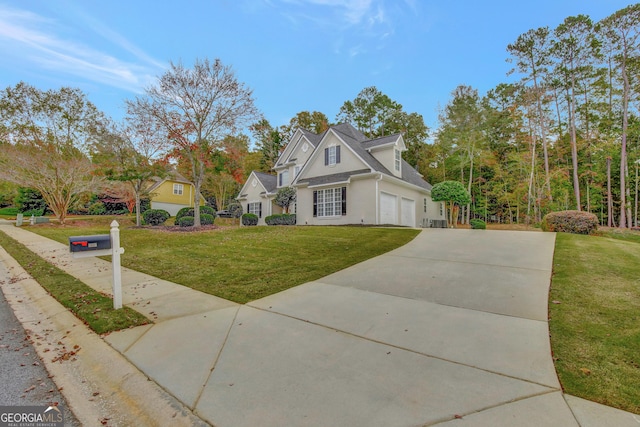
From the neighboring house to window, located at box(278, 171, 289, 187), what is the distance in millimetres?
11844

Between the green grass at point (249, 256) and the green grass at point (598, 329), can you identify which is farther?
the green grass at point (249, 256)

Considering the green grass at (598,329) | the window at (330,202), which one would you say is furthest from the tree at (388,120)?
the green grass at (598,329)

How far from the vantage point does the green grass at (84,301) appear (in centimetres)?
376

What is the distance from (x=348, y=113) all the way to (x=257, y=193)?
61.6 ft

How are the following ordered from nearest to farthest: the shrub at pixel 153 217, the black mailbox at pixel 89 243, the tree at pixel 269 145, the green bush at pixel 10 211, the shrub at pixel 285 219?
1. the black mailbox at pixel 89 243
2. the shrub at pixel 153 217
3. the shrub at pixel 285 219
4. the green bush at pixel 10 211
5. the tree at pixel 269 145

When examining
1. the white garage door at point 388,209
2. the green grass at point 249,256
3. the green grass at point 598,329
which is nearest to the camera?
the green grass at point 598,329

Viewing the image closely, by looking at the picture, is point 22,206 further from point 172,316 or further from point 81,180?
point 172,316

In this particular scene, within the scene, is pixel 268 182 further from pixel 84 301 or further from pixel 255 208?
pixel 84 301

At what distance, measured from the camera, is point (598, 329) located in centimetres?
328

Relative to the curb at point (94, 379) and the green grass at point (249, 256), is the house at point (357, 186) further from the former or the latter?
the curb at point (94, 379)

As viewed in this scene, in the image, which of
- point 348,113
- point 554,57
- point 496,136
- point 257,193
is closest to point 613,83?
point 554,57

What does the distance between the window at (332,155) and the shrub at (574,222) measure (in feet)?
36.8

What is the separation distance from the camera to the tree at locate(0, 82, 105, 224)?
17.6 metres

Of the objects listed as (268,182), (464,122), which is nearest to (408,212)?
(268,182)
